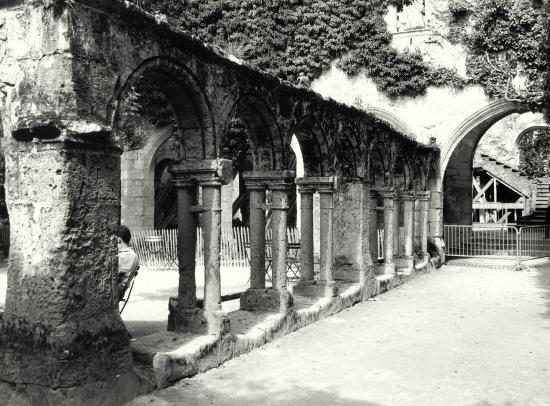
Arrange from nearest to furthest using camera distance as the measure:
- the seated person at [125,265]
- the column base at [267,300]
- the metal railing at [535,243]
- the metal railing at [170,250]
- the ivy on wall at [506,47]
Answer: the seated person at [125,265]
the column base at [267,300]
the ivy on wall at [506,47]
the metal railing at [535,243]
the metal railing at [170,250]

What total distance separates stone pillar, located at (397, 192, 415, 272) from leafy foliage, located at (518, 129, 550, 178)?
1802 centimetres

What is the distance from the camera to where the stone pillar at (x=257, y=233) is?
7055 mm

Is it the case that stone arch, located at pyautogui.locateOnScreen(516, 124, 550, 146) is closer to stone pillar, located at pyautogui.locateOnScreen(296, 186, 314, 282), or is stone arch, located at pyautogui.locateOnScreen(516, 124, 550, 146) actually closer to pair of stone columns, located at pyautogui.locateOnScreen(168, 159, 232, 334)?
stone pillar, located at pyautogui.locateOnScreen(296, 186, 314, 282)

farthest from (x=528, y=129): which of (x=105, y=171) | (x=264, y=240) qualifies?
(x=105, y=171)

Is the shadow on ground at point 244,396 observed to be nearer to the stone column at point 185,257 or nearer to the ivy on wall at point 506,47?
the stone column at point 185,257

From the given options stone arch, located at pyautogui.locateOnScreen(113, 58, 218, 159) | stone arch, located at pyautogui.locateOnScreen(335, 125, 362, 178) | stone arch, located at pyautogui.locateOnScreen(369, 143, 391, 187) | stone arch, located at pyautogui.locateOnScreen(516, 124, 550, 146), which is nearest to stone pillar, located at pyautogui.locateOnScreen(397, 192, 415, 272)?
stone arch, located at pyautogui.locateOnScreen(369, 143, 391, 187)

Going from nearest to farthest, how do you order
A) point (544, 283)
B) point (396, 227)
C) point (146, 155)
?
point (544, 283), point (396, 227), point (146, 155)

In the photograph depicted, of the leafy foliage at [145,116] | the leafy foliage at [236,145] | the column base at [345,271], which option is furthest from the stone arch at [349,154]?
the leafy foliage at [145,116]

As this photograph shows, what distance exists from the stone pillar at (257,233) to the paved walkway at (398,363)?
844 mm

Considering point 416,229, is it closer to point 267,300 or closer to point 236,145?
point 236,145

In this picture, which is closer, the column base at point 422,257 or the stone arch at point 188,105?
the stone arch at point 188,105

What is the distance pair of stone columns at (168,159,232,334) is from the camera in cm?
566

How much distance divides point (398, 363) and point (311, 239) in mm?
2890

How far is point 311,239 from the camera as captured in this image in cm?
830
